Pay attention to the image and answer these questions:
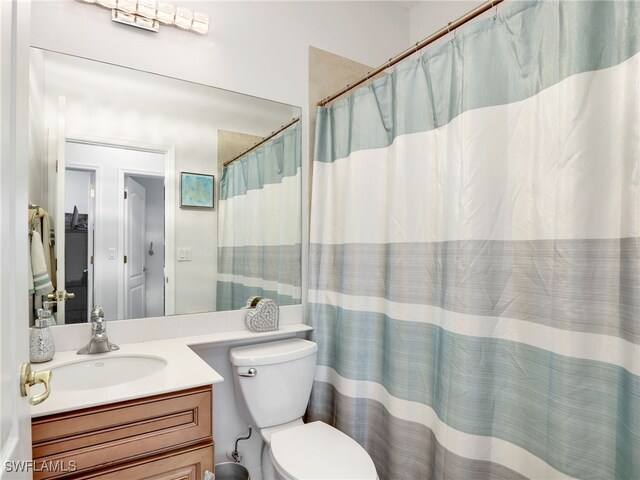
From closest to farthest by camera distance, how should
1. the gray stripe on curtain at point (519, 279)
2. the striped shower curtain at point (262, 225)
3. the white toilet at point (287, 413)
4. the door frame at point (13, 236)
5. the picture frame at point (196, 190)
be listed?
the door frame at point (13, 236) → the gray stripe on curtain at point (519, 279) → the white toilet at point (287, 413) → the picture frame at point (196, 190) → the striped shower curtain at point (262, 225)

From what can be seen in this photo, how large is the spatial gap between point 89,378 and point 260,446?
967 millimetres

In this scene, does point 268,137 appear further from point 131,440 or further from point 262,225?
point 131,440

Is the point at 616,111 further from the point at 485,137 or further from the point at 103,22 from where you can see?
the point at 103,22

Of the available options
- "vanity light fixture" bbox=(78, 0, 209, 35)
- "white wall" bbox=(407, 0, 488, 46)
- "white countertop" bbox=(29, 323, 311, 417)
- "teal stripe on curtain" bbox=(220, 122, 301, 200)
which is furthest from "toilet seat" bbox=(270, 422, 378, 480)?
"white wall" bbox=(407, 0, 488, 46)

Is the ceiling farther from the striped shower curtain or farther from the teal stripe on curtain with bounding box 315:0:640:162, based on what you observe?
the striped shower curtain

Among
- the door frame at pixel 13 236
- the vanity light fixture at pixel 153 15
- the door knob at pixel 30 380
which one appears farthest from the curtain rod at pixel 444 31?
the door knob at pixel 30 380

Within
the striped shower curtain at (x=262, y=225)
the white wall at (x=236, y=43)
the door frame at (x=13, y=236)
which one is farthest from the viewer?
the striped shower curtain at (x=262, y=225)

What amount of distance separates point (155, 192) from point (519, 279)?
151 cm

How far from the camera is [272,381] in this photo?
1611 mm

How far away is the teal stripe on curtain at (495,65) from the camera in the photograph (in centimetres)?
94

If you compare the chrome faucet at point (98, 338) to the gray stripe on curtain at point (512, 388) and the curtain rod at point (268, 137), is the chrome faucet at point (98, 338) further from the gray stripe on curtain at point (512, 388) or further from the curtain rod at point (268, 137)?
the gray stripe on curtain at point (512, 388)

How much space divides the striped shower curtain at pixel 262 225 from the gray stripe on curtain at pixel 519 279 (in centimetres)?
40

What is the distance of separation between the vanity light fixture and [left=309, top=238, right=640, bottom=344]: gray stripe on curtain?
4.18ft

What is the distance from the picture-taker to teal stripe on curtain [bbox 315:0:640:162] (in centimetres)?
94
